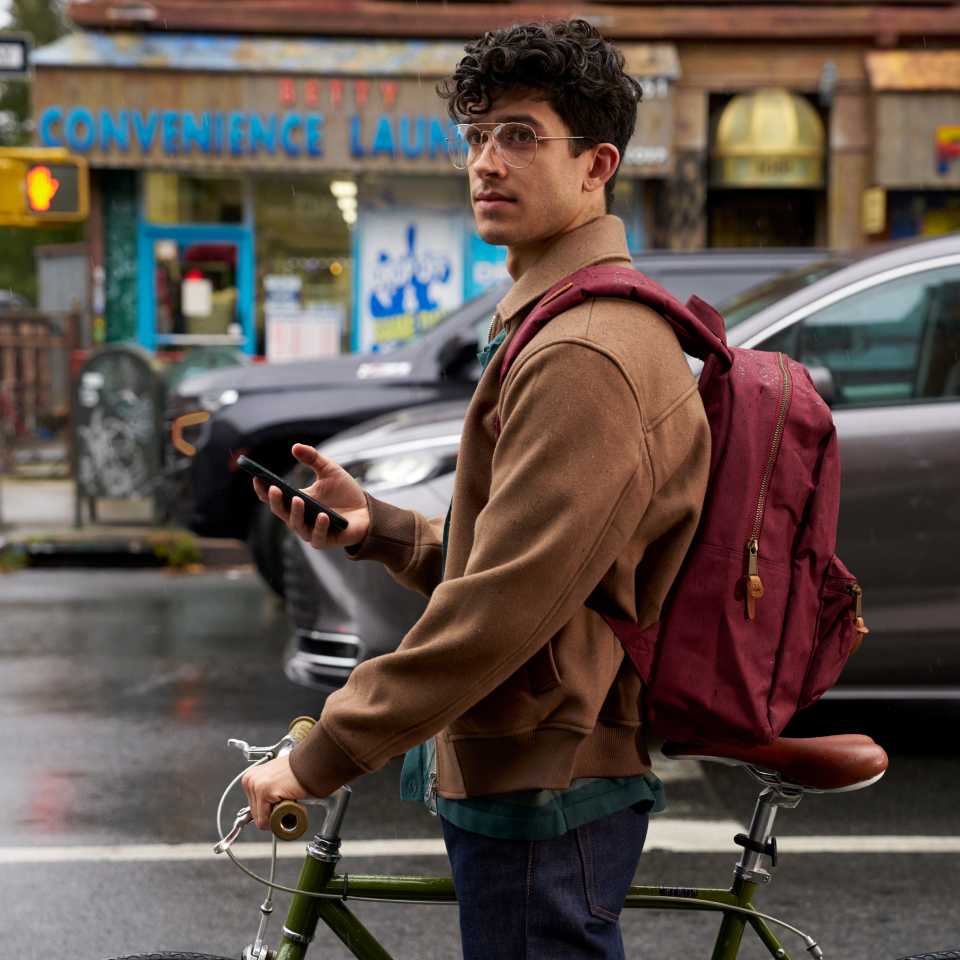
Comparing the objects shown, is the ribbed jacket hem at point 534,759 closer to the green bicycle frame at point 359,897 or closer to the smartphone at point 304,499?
the green bicycle frame at point 359,897

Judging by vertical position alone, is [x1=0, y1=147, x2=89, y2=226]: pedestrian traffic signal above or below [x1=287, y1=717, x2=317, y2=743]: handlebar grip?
above

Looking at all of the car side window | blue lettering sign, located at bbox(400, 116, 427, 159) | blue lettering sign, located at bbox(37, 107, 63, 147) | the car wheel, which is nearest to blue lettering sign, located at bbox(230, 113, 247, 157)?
blue lettering sign, located at bbox(400, 116, 427, 159)

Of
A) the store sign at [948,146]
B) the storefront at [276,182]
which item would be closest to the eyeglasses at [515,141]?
the storefront at [276,182]

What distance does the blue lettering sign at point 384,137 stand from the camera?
52.5ft

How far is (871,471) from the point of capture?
16.9 feet

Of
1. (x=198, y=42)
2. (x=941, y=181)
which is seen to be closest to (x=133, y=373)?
(x=198, y=42)

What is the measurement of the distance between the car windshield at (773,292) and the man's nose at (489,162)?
3.48m

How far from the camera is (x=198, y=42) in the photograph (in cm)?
1617

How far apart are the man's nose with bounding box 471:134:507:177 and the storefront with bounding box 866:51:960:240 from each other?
1492cm

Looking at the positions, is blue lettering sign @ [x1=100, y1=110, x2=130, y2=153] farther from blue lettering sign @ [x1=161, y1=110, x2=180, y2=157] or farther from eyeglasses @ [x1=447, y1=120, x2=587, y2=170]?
eyeglasses @ [x1=447, y1=120, x2=587, y2=170]

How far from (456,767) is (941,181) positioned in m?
15.4

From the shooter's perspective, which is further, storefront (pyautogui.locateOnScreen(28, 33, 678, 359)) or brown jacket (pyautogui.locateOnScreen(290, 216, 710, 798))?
storefront (pyautogui.locateOnScreen(28, 33, 678, 359))

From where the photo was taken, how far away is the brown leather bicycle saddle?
2072 mm

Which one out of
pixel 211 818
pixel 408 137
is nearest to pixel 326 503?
pixel 211 818
